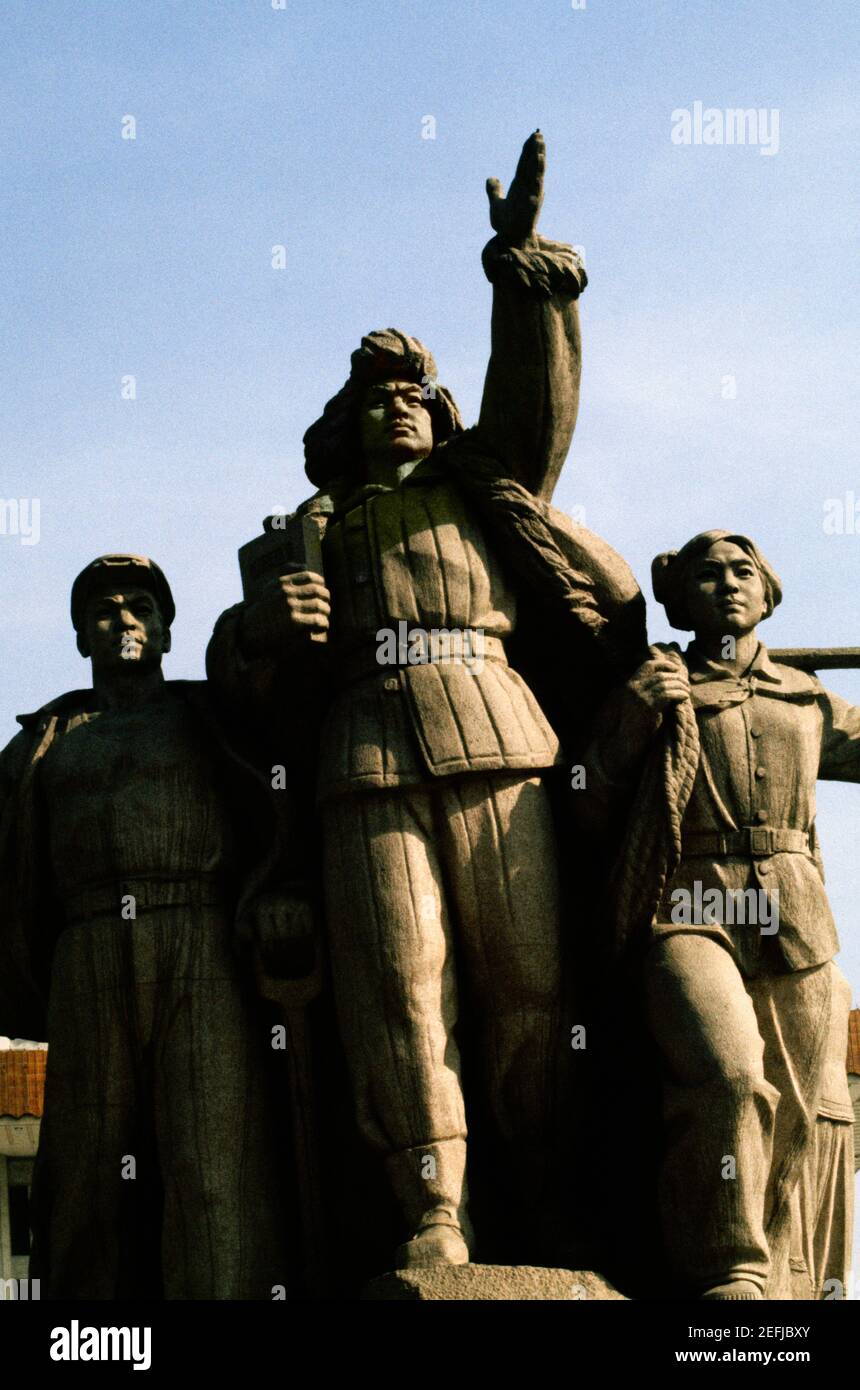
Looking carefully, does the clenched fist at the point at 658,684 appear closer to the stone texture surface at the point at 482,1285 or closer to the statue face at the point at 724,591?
the statue face at the point at 724,591

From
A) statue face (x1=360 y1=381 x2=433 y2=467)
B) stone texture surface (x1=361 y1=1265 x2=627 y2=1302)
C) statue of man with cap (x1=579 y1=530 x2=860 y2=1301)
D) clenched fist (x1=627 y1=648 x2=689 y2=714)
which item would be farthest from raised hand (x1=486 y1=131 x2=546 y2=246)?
stone texture surface (x1=361 y1=1265 x2=627 y2=1302)

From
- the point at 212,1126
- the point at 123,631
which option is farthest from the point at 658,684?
the point at 212,1126

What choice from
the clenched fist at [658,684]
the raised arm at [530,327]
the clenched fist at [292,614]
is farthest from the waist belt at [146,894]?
the raised arm at [530,327]

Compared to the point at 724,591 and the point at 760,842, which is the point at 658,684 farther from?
the point at 760,842

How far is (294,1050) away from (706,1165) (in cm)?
176

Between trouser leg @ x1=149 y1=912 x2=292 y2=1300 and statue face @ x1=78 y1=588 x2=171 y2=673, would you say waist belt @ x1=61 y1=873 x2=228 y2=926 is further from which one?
statue face @ x1=78 y1=588 x2=171 y2=673

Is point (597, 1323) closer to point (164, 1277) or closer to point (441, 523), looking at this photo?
point (164, 1277)

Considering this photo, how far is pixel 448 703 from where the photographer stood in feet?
34.8

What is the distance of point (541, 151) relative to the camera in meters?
10.7

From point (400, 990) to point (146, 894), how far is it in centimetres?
120

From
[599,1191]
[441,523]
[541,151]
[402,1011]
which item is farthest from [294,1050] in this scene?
[541,151]

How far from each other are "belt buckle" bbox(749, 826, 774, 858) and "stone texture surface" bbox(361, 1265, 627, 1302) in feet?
6.09

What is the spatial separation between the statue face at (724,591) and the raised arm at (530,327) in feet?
2.55

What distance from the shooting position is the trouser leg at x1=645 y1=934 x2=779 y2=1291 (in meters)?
9.94
